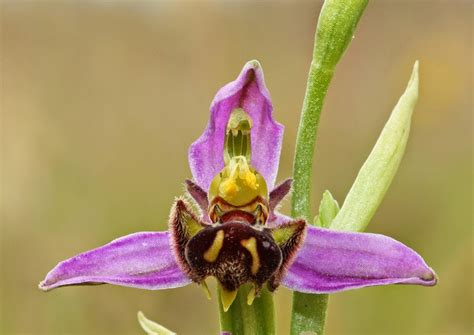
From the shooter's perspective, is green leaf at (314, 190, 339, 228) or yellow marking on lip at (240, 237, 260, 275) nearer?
yellow marking on lip at (240, 237, 260, 275)

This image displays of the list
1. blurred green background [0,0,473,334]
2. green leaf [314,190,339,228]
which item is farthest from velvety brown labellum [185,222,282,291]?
blurred green background [0,0,473,334]

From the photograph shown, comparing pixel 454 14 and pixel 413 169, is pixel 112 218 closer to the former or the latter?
pixel 413 169

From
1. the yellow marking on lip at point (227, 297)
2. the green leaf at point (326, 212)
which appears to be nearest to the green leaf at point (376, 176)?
the green leaf at point (326, 212)

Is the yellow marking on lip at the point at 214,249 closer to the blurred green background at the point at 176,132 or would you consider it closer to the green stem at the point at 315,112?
the green stem at the point at 315,112

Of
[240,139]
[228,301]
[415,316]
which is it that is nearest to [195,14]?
[415,316]

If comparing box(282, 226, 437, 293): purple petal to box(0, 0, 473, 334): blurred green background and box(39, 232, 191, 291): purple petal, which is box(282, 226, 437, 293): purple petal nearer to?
box(39, 232, 191, 291): purple petal

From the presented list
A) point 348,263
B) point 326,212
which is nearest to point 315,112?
point 326,212
